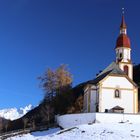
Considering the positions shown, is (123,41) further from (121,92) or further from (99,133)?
(99,133)

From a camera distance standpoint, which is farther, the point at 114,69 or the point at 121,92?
the point at 114,69

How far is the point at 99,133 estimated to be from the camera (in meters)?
49.0

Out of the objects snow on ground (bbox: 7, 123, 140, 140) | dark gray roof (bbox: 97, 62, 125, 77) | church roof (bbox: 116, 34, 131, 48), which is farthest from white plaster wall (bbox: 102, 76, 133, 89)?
church roof (bbox: 116, 34, 131, 48)

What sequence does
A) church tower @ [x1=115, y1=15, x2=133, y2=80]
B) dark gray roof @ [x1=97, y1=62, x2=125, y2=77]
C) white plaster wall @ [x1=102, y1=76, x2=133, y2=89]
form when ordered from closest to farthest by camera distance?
white plaster wall @ [x1=102, y1=76, x2=133, y2=89], dark gray roof @ [x1=97, y1=62, x2=125, y2=77], church tower @ [x1=115, y1=15, x2=133, y2=80]

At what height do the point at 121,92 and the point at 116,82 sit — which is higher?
the point at 116,82

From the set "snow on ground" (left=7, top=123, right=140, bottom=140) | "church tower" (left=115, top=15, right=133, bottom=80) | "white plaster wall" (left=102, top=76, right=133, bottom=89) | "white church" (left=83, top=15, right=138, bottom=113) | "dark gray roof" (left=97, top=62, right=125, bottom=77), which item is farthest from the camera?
"church tower" (left=115, top=15, right=133, bottom=80)

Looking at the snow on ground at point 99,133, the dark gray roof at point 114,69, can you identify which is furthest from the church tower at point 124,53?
the snow on ground at point 99,133

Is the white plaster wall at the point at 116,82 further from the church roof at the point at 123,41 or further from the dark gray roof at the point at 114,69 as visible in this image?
the church roof at the point at 123,41

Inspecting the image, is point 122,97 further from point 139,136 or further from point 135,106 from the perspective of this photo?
point 139,136

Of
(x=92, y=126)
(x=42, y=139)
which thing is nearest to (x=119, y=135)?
(x=92, y=126)

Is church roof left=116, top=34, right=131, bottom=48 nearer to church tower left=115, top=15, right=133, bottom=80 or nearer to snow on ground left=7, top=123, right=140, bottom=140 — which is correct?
church tower left=115, top=15, right=133, bottom=80

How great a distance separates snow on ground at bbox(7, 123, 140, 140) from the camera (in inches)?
1870

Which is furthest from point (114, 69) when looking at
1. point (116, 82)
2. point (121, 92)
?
point (121, 92)

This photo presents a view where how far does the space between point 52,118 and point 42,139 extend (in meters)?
20.6
